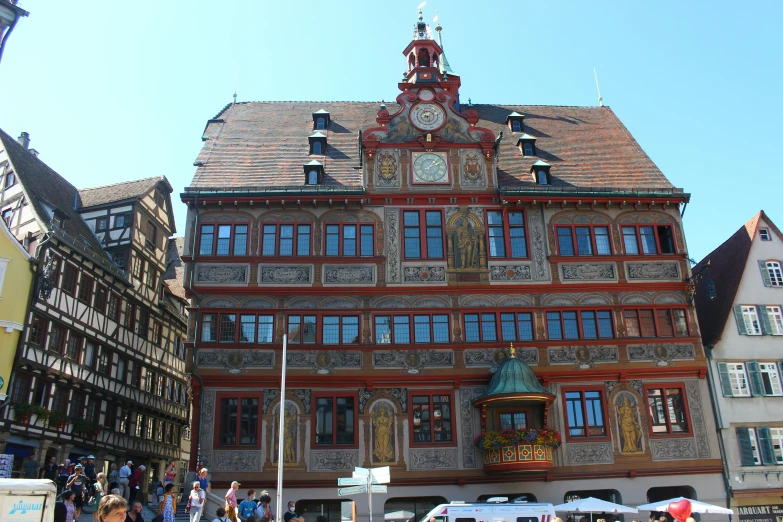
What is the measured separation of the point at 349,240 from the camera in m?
27.9

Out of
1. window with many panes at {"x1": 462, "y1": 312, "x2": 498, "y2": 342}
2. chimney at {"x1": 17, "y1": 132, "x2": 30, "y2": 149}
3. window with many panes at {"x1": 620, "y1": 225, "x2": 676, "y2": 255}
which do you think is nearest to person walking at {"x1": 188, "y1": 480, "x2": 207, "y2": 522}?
window with many panes at {"x1": 462, "y1": 312, "x2": 498, "y2": 342}

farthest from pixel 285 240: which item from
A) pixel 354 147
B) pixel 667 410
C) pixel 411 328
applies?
pixel 667 410

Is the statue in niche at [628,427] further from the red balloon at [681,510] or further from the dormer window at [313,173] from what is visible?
the dormer window at [313,173]

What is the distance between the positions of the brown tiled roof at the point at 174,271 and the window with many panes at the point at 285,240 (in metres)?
15.2

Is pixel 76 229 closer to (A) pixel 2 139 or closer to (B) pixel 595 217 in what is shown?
(A) pixel 2 139

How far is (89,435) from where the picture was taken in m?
29.7

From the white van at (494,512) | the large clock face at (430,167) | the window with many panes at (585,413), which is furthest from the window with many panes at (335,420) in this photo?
the large clock face at (430,167)

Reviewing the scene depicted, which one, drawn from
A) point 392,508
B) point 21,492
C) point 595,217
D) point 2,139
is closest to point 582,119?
point 595,217

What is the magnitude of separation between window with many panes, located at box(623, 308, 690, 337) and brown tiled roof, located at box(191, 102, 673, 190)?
535 centimetres

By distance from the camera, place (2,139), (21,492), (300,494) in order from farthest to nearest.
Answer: (2,139) → (300,494) → (21,492)

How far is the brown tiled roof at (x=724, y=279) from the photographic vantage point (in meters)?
28.2

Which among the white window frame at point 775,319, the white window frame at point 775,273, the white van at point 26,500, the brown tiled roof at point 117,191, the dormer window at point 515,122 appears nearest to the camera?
the white van at point 26,500

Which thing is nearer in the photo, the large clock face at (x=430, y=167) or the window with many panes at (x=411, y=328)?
the window with many panes at (x=411, y=328)

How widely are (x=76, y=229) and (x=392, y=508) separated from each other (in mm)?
19407
